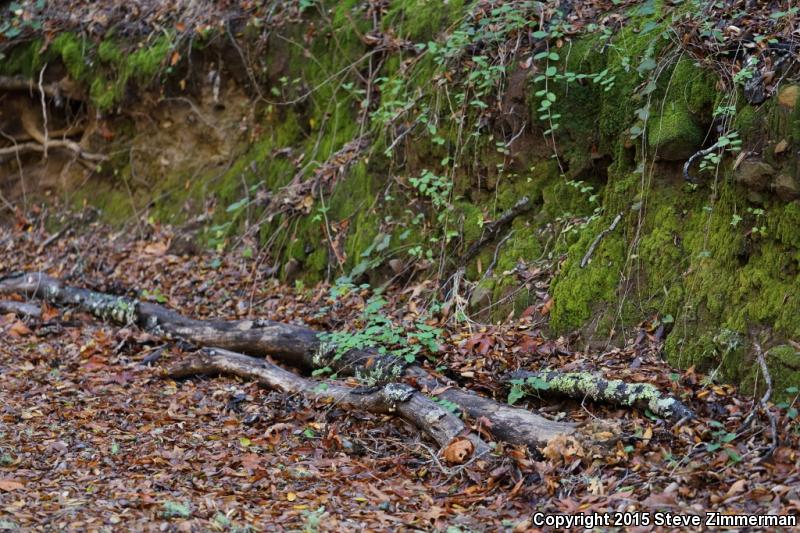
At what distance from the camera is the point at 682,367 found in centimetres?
542

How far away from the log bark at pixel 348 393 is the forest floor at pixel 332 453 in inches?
4.0

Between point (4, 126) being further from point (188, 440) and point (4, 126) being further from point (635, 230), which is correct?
point (635, 230)

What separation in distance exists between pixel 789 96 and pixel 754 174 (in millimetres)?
570

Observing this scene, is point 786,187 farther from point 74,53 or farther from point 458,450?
point 74,53

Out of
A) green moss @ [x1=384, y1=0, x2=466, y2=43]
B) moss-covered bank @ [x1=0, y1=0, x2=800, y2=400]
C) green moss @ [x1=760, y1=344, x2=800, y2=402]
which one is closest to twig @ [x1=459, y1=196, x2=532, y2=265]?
moss-covered bank @ [x1=0, y1=0, x2=800, y2=400]

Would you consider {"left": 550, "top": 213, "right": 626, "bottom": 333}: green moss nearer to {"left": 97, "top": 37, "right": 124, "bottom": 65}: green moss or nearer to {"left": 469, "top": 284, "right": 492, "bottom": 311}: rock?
{"left": 469, "top": 284, "right": 492, "bottom": 311}: rock

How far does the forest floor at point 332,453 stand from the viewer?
4285 millimetres

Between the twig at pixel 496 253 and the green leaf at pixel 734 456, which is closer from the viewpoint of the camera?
the green leaf at pixel 734 456

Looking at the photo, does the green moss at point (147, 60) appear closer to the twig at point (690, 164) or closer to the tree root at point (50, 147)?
the tree root at point (50, 147)

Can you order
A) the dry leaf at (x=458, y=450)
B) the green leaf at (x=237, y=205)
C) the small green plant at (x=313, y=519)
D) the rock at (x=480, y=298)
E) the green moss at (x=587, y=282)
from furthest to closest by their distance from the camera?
the green leaf at (x=237, y=205), the rock at (x=480, y=298), the green moss at (x=587, y=282), the dry leaf at (x=458, y=450), the small green plant at (x=313, y=519)

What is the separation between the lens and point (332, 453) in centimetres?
535

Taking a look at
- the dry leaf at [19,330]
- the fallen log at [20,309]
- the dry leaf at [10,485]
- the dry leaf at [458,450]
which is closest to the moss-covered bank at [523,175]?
the dry leaf at [458,450]

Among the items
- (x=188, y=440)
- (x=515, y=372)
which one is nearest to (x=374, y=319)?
(x=515, y=372)

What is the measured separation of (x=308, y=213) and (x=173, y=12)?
3957 millimetres
